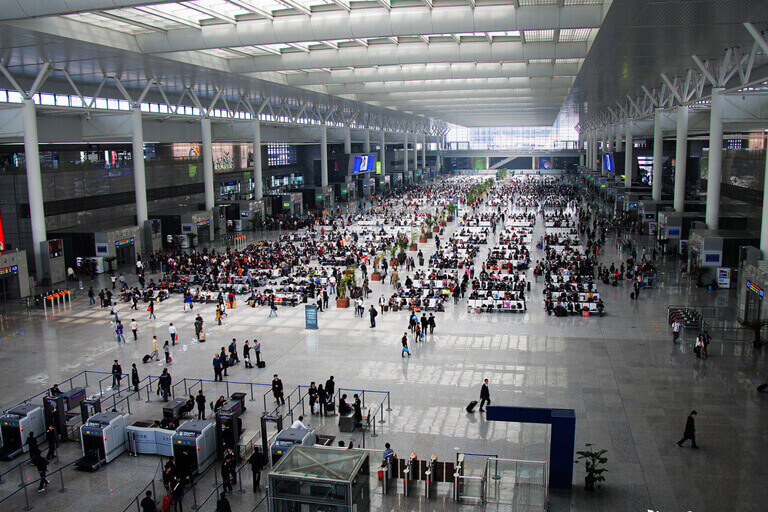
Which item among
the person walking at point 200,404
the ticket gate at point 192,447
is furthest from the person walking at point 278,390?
the ticket gate at point 192,447

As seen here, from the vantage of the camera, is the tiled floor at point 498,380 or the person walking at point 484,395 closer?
the tiled floor at point 498,380

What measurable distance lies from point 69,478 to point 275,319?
11866 millimetres

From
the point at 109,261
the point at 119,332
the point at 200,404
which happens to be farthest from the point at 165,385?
the point at 109,261

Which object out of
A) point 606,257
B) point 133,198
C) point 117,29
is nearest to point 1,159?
point 133,198

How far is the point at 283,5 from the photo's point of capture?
20922mm

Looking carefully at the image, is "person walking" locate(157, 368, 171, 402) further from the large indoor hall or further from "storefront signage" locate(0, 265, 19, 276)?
"storefront signage" locate(0, 265, 19, 276)

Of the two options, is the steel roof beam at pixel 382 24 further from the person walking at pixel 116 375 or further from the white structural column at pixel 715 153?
the person walking at pixel 116 375

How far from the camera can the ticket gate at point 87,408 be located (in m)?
12.9

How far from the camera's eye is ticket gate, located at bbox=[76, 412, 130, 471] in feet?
38.5

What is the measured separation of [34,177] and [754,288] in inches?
1138

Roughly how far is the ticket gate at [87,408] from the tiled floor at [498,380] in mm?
651

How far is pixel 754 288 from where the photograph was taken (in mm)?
19156

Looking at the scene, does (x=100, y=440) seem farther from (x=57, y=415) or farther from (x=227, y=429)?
(x=227, y=429)

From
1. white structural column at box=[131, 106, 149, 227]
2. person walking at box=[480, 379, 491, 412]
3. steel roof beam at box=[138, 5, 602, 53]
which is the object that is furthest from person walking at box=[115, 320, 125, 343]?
white structural column at box=[131, 106, 149, 227]
